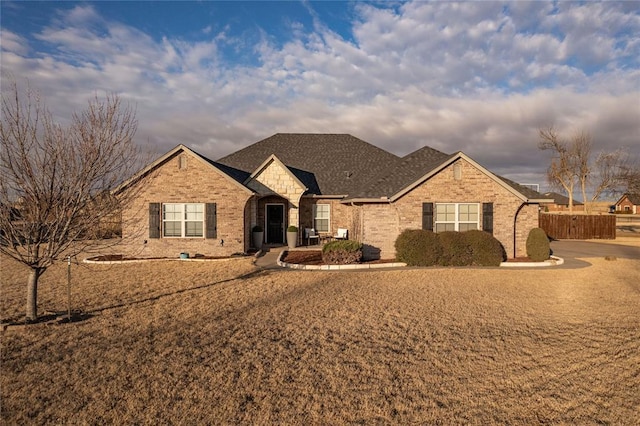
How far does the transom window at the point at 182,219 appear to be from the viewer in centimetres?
1691

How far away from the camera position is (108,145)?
24.0 feet

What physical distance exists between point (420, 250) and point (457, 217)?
9.50 feet

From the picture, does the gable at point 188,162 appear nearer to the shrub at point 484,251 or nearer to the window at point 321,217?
the window at point 321,217

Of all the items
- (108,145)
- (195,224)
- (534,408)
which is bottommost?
(534,408)

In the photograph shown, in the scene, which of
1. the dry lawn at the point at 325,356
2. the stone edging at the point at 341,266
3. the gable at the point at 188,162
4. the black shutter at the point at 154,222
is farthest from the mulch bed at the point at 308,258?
the black shutter at the point at 154,222

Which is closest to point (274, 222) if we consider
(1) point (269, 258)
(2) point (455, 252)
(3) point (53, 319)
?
(1) point (269, 258)

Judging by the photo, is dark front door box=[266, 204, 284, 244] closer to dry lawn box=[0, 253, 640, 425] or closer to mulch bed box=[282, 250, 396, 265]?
mulch bed box=[282, 250, 396, 265]

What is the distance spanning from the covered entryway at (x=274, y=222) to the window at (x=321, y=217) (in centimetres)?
198

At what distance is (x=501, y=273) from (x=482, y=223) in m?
3.58

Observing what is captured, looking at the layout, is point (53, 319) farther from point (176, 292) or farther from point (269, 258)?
point (269, 258)

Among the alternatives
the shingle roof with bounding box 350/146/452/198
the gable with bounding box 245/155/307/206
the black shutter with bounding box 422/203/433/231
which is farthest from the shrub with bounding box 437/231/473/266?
the gable with bounding box 245/155/307/206

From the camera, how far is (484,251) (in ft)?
48.5

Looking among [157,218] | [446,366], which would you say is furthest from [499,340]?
[157,218]

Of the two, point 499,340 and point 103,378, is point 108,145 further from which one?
point 499,340
